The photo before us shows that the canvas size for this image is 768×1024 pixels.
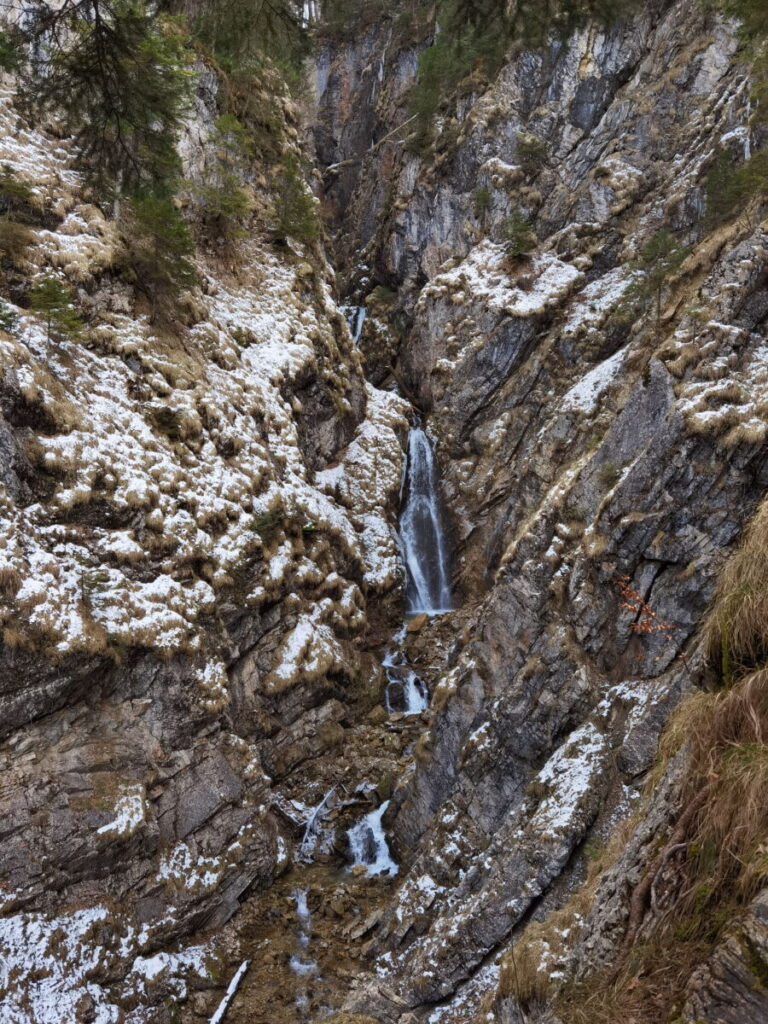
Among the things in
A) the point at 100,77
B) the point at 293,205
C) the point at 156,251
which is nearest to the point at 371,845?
the point at 100,77

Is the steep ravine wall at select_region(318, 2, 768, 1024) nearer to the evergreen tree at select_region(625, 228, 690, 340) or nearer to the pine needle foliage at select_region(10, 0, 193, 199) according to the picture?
the evergreen tree at select_region(625, 228, 690, 340)

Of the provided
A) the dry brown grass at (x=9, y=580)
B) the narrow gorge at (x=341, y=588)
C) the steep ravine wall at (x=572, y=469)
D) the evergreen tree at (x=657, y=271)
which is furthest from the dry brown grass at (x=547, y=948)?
the evergreen tree at (x=657, y=271)

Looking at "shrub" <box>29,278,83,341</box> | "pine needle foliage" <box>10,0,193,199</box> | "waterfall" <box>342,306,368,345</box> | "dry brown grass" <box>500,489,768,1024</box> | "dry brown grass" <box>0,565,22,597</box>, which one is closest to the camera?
"dry brown grass" <box>500,489,768,1024</box>

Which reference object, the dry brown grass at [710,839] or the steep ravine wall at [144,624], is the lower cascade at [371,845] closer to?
the steep ravine wall at [144,624]

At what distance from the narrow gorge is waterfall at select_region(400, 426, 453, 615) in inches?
4.7

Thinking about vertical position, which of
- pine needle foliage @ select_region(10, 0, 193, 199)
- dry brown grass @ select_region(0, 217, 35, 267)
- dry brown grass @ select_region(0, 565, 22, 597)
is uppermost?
dry brown grass @ select_region(0, 217, 35, 267)

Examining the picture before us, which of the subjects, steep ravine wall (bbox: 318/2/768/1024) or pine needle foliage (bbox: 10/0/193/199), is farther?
steep ravine wall (bbox: 318/2/768/1024)

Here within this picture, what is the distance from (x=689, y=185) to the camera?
63.6 feet

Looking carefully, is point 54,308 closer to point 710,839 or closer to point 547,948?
point 547,948

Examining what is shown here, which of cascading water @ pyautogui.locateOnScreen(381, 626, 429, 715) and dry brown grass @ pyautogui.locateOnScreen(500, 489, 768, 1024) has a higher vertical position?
dry brown grass @ pyautogui.locateOnScreen(500, 489, 768, 1024)

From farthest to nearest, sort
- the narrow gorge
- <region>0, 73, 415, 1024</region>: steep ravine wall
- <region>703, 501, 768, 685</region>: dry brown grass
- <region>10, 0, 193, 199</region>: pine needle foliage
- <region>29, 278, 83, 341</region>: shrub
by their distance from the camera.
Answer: <region>29, 278, 83, 341</region>: shrub < <region>0, 73, 415, 1024</region>: steep ravine wall < <region>10, 0, 193, 199</region>: pine needle foliage < the narrow gorge < <region>703, 501, 768, 685</region>: dry brown grass

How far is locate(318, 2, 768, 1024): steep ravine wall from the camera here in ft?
27.2

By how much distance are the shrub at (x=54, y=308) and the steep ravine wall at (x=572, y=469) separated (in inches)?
386

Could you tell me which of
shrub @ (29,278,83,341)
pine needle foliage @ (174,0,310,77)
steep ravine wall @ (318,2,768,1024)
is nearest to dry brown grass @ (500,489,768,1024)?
steep ravine wall @ (318,2,768,1024)
